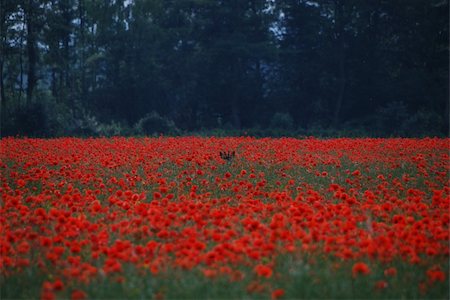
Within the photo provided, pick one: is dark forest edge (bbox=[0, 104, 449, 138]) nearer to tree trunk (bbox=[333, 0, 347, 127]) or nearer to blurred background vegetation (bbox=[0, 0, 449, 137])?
tree trunk (bbox=[333, 0, 347, 127])

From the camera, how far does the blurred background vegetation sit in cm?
4181

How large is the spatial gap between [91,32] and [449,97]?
26.7 m

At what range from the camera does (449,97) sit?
34250mm

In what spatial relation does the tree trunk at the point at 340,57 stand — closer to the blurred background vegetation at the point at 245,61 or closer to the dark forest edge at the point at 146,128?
the blurred background vegetation at the point at 245,61

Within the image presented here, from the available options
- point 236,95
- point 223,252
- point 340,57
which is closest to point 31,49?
point 236,95

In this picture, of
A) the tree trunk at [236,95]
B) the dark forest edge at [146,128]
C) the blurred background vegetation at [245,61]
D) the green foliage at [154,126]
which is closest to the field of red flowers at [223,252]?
the dark forest edge at [146,128]

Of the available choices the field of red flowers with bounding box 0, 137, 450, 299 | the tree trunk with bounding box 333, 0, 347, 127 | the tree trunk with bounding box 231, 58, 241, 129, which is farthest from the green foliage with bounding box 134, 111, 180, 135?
the field of red flowers with bounding box 0, 137, 450, 299

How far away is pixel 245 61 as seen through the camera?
45.0 metres

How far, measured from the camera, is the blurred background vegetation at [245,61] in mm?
41812

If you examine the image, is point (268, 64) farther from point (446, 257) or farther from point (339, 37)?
point (446, 257)

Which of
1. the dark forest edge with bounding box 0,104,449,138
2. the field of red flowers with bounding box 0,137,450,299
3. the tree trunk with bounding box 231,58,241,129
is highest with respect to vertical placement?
the tree trunk with bounding box 231,58,241,129

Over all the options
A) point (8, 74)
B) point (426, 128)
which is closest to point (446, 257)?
point (426, 128)

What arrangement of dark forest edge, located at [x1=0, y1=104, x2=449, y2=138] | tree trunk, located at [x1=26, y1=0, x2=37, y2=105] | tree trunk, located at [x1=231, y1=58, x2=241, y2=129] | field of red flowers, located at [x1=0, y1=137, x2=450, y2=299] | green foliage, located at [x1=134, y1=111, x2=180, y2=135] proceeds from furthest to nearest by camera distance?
tree trunk, located at [x1=231, y1=58, x2=241, y2=129] < tree trunk, located at [x1=26, y1=0, x2=37, y2=105] < green foliage, located at [x1=134, y1=111, x2=180, y2=135] < dark forest edge, located at [x1=0, y1=104, x2=449, y2=138] < field of red flowers, located at [x1=0, y1=137, x2=450, y2=299]

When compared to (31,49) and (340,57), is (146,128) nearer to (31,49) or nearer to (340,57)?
(31,49)
